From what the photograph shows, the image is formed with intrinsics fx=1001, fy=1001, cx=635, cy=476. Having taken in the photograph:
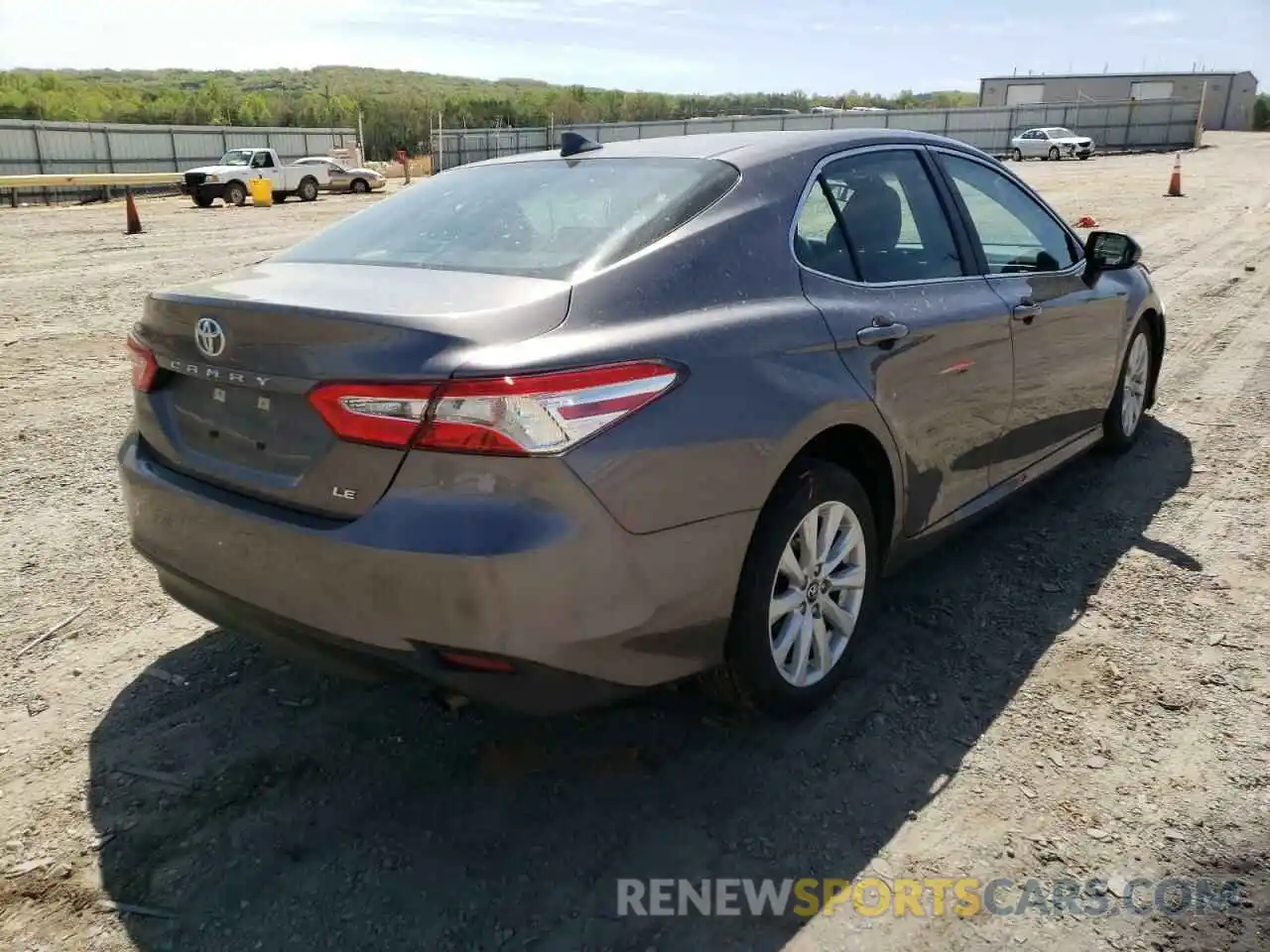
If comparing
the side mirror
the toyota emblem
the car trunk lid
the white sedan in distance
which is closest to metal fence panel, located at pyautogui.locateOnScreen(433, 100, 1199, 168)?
the white sedan in distance

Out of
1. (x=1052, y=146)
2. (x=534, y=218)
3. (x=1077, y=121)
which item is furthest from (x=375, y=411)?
(x=1077, y=121)

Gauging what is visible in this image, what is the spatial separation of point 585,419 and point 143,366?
149cm

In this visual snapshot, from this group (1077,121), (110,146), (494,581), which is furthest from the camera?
(1077,121)

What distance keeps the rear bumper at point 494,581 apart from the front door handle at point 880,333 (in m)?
0.79

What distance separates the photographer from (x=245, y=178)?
95.9 ft

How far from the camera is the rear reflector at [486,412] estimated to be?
7.25 feet

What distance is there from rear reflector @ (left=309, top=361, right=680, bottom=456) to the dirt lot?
1.07 m

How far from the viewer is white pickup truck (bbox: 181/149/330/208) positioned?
28.3 metres

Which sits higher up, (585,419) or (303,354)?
(303,354)

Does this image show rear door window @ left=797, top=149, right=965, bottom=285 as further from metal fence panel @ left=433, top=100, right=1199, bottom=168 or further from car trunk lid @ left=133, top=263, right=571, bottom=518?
metal fence panel @ left=433, top=100, right=1199, bottom=168

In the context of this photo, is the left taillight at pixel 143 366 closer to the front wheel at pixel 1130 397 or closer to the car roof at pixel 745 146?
the car roof at pixel 745 146

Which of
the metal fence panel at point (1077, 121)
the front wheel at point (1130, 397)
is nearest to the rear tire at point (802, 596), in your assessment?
the front wheel at point (1130, 397)

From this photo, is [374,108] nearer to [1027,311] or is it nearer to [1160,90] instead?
[1160,90]

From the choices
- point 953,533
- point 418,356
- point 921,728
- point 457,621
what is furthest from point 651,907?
point 953,533
